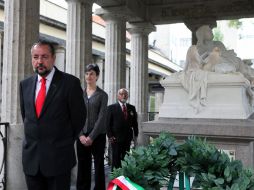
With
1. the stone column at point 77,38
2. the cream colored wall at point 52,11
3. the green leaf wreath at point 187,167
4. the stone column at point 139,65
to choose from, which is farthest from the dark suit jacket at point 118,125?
the cream colored wall at point 52,11

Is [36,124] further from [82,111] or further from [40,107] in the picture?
[82,111]

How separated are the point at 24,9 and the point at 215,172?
524 cm

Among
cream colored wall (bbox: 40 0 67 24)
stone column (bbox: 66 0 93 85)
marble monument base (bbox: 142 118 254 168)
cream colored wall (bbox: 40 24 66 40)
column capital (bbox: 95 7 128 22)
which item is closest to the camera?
marble monument base (bbox: 142 118 254 168)

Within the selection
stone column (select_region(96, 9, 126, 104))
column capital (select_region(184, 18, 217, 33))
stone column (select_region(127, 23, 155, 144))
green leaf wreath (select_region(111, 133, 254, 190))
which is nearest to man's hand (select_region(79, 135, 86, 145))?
green leaf wreath (select_region(111, 133, 254, 190))

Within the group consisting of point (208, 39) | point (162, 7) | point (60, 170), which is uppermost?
point (162, 7)

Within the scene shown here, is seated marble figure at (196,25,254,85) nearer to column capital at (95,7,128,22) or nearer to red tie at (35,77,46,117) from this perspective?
red tie at (35,77,46,117)

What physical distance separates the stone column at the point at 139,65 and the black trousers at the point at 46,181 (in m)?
12.3

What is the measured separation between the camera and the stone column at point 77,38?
10.4 metres

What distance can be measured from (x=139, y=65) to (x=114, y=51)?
2.90 metres

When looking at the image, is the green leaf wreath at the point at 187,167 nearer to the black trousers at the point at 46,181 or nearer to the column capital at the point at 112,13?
the black trousers at the point at 46,181

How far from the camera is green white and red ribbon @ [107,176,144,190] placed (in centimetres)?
246

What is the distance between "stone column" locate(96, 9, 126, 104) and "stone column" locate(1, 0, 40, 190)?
643 cm

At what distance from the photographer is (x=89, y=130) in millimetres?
5777

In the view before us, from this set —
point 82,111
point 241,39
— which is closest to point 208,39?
point 82,111
